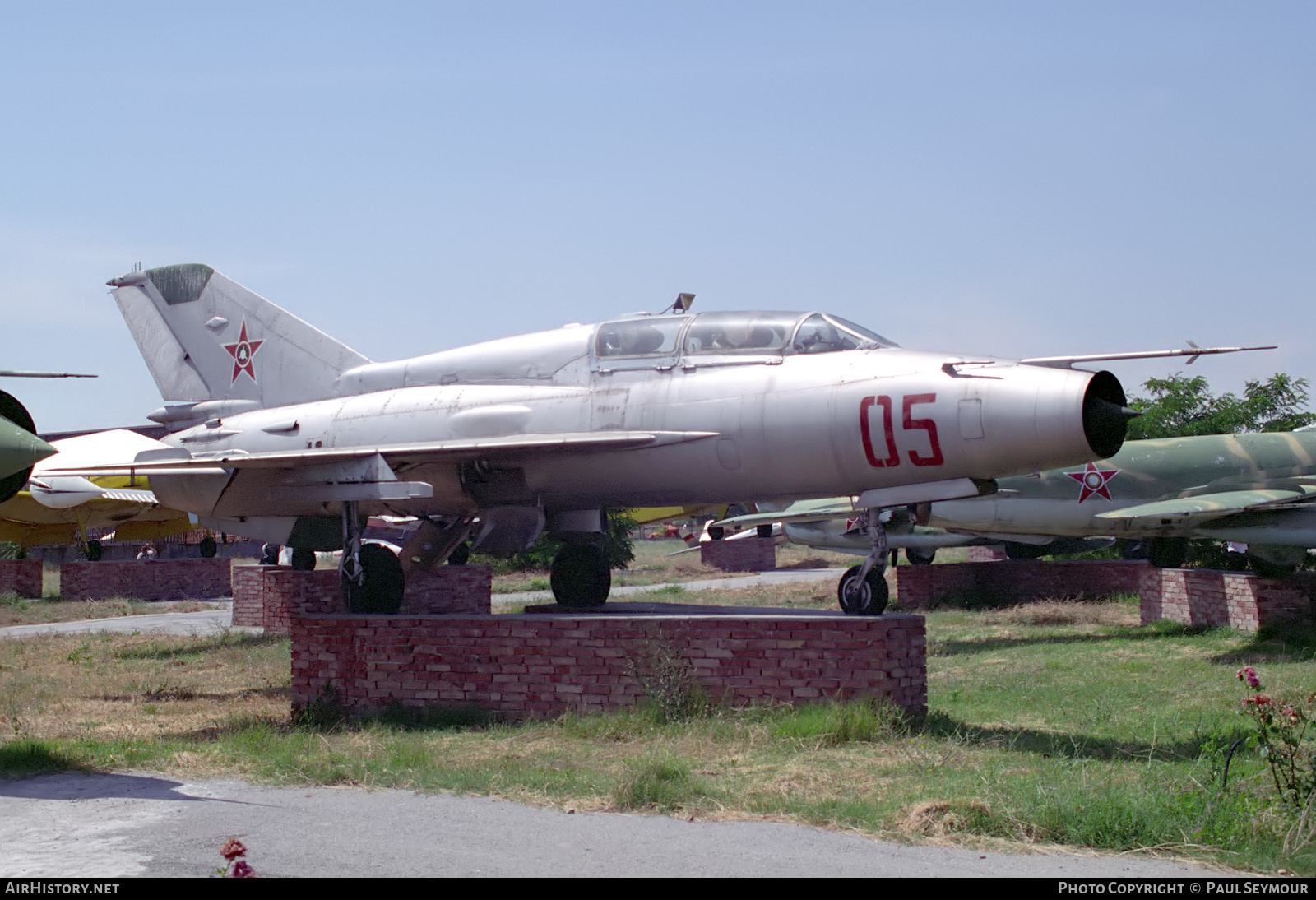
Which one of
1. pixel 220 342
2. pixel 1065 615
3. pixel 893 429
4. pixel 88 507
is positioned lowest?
pixel 1065 615

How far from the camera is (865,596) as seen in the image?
995cm

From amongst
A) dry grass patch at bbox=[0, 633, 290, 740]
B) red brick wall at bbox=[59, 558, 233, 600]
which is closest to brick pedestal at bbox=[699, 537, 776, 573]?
red brick wall at bbox=[59, 558, 233, 600]

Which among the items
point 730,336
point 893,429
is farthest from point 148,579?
point 893,429

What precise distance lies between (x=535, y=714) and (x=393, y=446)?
326 centimetres

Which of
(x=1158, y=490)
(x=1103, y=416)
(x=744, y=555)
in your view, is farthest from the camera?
(x=744, y=555)

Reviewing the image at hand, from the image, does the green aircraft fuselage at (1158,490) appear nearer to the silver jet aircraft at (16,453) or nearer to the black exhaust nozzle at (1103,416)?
the black exhaust nozzle at (1103,416)

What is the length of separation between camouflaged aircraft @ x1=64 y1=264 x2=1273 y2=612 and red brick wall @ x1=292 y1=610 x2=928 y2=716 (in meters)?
0.80

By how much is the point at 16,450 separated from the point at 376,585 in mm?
4417

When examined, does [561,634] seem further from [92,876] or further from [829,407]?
[92,876]

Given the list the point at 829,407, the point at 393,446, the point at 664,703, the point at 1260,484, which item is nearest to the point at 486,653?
the point at 664,703

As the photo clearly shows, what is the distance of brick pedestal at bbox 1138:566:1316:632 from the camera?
1464cm

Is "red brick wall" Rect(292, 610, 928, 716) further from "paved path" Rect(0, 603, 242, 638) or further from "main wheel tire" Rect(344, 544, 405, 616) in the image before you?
"paved path" Rect(0, 603, 242, 638)

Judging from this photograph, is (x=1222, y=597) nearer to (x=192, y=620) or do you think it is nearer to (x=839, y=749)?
(x=839, y=749)

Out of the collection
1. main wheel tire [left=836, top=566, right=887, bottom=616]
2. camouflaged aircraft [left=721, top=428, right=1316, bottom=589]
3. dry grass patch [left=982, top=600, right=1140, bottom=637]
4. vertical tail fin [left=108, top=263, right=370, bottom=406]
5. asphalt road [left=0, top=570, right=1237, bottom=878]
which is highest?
vertical tail fin [left=108, top=263, right=370, bottom=406]
